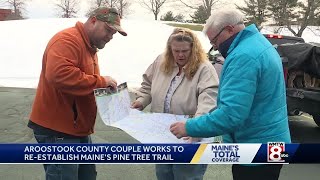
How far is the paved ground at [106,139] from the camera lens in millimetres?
4844

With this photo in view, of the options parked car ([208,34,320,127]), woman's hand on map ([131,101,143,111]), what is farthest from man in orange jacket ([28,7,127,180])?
parked car ([208,34,320,127])

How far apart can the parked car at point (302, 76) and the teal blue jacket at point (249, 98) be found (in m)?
4.43

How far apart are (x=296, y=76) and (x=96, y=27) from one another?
490 centimetres

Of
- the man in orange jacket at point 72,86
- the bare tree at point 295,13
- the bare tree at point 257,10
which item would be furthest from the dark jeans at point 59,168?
the bare tree at point 257,10

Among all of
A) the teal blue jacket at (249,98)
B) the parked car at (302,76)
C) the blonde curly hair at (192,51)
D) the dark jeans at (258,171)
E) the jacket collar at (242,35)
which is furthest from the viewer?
the parked car at (302,76)

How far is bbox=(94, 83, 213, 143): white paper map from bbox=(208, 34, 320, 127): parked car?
4.23m

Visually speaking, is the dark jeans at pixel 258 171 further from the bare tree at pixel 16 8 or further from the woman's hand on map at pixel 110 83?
the bare tree at pixel 16 8

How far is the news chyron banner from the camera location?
2.42m

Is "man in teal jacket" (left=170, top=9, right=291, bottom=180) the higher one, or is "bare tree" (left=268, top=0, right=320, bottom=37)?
"man in teal jacket" (left=170, top=9, right=291, bottom=180)

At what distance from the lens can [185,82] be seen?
3.01 metres

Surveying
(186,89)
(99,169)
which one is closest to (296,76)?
(99,169)

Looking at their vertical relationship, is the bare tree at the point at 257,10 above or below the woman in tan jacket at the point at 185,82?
below

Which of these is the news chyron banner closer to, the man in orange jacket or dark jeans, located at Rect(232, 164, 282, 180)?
dark jeans, located at Rect(232, 164, 282, 180)

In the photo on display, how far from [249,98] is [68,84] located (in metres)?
1.18
